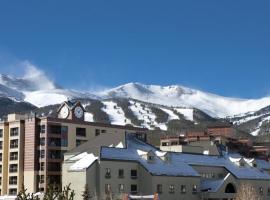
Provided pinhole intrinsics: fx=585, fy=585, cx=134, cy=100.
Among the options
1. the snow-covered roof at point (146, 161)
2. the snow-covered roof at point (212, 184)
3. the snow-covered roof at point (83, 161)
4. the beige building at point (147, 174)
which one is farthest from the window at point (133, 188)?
the snow-covered roof at point (212, 184)

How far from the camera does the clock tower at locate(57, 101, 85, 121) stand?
140750 mm

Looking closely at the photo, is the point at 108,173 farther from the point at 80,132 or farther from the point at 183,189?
the point at 80,132

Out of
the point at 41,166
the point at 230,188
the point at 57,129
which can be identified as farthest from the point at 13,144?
the point at 230,188

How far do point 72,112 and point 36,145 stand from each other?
13.4 metres

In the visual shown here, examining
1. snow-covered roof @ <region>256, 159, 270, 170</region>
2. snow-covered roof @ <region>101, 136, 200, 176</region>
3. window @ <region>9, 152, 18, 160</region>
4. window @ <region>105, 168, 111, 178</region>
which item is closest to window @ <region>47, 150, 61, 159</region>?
window @ <region>9, 152, 18, 160</region>

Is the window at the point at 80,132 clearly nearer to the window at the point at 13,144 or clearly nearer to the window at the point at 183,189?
the window at the point at 13,144

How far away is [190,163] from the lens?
353ft

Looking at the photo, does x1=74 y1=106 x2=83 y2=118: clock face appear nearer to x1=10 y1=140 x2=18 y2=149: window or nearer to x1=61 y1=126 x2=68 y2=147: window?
x1=61 y1=126 x2=68 y2=147: window

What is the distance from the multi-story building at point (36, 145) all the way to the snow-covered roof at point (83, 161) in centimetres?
3083

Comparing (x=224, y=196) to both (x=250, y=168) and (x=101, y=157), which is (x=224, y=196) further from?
(x=101, y=157)

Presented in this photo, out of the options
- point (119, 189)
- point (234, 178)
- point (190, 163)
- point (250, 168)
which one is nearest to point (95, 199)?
point (119, 189)

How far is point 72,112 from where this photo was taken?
141 metres

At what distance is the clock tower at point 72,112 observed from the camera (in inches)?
5541

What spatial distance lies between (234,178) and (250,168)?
1138cm
